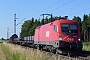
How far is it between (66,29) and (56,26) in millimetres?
995

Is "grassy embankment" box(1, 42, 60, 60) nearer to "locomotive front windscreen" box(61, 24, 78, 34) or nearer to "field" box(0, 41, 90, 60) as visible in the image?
"field" box(0, 41, 90, 60)

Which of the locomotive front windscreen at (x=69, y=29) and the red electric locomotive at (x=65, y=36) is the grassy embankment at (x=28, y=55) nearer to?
the red electric locomotive at (x=65, y=36)

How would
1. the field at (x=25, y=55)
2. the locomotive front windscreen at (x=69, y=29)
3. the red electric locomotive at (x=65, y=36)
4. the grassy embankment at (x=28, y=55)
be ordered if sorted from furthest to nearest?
the locomotive front windscreen at (x=69, y=29) → the red electric locomotive at (x=65, y=36) → the field at (x=25, y=55) → the grassy embankment at (x=28, y=55)

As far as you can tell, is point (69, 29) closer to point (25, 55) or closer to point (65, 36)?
point (65, 36)

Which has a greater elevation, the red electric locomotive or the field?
the red electric locomotive

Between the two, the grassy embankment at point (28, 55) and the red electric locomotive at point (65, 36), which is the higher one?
the red electric locomotive at point (65, 36)

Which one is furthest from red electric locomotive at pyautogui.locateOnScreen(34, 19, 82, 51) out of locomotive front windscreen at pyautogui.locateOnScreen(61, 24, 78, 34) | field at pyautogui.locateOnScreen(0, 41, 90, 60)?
field at pyautogui.locateOnScreen(0, 41, 90, 60)

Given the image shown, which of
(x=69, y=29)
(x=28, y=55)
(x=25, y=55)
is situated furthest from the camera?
(x=69, y=29)

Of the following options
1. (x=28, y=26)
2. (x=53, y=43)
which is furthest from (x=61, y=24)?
(x=28, y=26)

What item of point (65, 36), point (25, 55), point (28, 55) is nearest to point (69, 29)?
point (65, 36)

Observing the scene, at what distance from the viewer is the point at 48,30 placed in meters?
26.5

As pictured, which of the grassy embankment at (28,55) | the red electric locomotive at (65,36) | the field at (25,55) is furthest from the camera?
the red electric locomotive at (65,36)

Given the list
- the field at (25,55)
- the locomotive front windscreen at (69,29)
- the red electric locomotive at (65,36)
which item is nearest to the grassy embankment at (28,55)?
the field at (25,55)

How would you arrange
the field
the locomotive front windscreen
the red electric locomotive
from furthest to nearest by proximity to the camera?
the locomotive front windscreen < the red electric locomotive < the field
